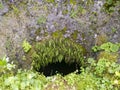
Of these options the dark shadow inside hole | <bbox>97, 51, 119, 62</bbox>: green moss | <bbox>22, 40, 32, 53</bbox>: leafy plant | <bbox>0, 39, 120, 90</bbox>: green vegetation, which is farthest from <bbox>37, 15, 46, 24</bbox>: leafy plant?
<bbox>97, 51, 119, 62</bbox>: green moss

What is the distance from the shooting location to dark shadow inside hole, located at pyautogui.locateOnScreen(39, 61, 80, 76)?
6759mm

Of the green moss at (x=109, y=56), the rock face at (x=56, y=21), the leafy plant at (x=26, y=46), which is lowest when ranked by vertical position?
the green moss at (x=109, y=56)

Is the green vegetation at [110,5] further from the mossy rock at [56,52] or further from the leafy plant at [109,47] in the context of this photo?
the mossy rock at [56,52]

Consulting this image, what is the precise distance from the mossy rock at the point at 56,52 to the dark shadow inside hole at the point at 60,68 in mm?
79

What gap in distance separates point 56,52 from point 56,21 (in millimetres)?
779

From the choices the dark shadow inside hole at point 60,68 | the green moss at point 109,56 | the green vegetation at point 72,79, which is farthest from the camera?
the dark shadow inside hole at point 60,68

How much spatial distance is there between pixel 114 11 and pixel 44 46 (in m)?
1.94

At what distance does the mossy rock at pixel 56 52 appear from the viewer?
6816 millimetres

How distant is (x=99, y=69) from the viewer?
6.21 meters

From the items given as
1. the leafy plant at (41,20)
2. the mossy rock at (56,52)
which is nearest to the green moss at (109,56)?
the mossy rock at (56,52)

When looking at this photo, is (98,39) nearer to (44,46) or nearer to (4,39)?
(44,46)

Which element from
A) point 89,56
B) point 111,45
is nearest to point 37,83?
point 89,56

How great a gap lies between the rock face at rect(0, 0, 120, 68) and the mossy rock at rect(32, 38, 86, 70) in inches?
6.8

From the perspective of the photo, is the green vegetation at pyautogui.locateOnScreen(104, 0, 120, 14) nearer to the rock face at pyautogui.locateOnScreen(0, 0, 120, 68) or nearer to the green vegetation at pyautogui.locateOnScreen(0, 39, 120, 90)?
the rock face at pyautogui.locateOnScreen(0, 0, 120, 68)
